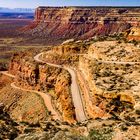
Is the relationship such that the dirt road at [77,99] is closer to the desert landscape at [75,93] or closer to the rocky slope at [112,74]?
the desert landscape at [75,93]

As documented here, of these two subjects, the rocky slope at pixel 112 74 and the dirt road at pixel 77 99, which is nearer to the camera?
the rocky slope at pixel 112 74

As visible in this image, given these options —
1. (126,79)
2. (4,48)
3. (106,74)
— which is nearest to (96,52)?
(106,74)

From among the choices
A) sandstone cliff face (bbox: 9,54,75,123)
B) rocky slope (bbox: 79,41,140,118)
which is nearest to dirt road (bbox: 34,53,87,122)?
sandstone cliff face (bbox: 9,54,75,123)

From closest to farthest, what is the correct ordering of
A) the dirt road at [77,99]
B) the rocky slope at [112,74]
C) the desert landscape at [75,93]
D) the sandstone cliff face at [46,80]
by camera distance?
the desert landscape at [75,93] → the rocky slope at [112,74] → the dirt road at [77,99] → the sandstone cliff face at [46,80]

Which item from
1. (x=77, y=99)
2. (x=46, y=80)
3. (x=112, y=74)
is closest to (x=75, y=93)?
(x=77, y=99)

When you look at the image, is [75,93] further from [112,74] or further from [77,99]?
[112,74]

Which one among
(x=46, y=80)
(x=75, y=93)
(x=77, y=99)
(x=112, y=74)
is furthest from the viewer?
(x=46, y=80)

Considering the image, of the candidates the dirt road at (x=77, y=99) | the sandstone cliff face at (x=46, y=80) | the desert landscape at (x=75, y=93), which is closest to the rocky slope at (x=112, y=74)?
the desert landscape at (x=75, y=93)

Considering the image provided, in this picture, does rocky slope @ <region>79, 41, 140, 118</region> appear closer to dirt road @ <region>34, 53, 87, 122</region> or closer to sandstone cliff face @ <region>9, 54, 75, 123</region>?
dirt road @ <region>34, 53, 87, 122</region>

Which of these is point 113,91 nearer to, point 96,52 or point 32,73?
point 96,52
